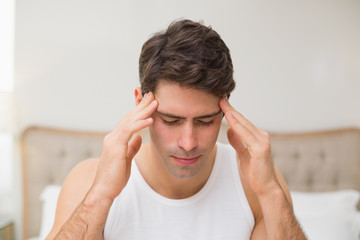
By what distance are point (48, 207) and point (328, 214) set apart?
1.92 metres

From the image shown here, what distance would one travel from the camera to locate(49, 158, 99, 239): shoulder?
4.17 feet

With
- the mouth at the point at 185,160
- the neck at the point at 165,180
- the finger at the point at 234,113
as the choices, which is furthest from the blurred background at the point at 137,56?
the mouth at the point at 185,160

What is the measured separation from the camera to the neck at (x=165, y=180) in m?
1.32

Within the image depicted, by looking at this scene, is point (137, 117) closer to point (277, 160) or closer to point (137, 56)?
point (137, 56)

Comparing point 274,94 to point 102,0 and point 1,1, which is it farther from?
point 1,1

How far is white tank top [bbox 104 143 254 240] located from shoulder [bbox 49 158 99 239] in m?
0.17

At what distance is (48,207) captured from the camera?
7.12ft

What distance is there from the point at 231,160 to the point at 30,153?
70.6 inches

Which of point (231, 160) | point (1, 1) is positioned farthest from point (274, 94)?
point (1, 1)

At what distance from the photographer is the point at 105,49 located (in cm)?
254

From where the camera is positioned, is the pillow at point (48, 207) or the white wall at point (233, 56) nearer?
the pillow at point (48, 207)

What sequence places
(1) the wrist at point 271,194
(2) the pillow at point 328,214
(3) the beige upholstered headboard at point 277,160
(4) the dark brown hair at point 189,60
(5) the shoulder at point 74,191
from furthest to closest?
(3) the beige upholstered headboard at point 277,160, (2) the pillow at point 328,214, (5) the shoulder at point 74,191, (1) the wrist at point 271,194, (4) the dark brown hair at point 189,60

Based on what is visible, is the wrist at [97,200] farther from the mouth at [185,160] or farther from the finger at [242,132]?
the finger at [242,132]

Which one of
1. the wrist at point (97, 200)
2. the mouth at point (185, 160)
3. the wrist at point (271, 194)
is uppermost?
the mouth at point (185, 160)
